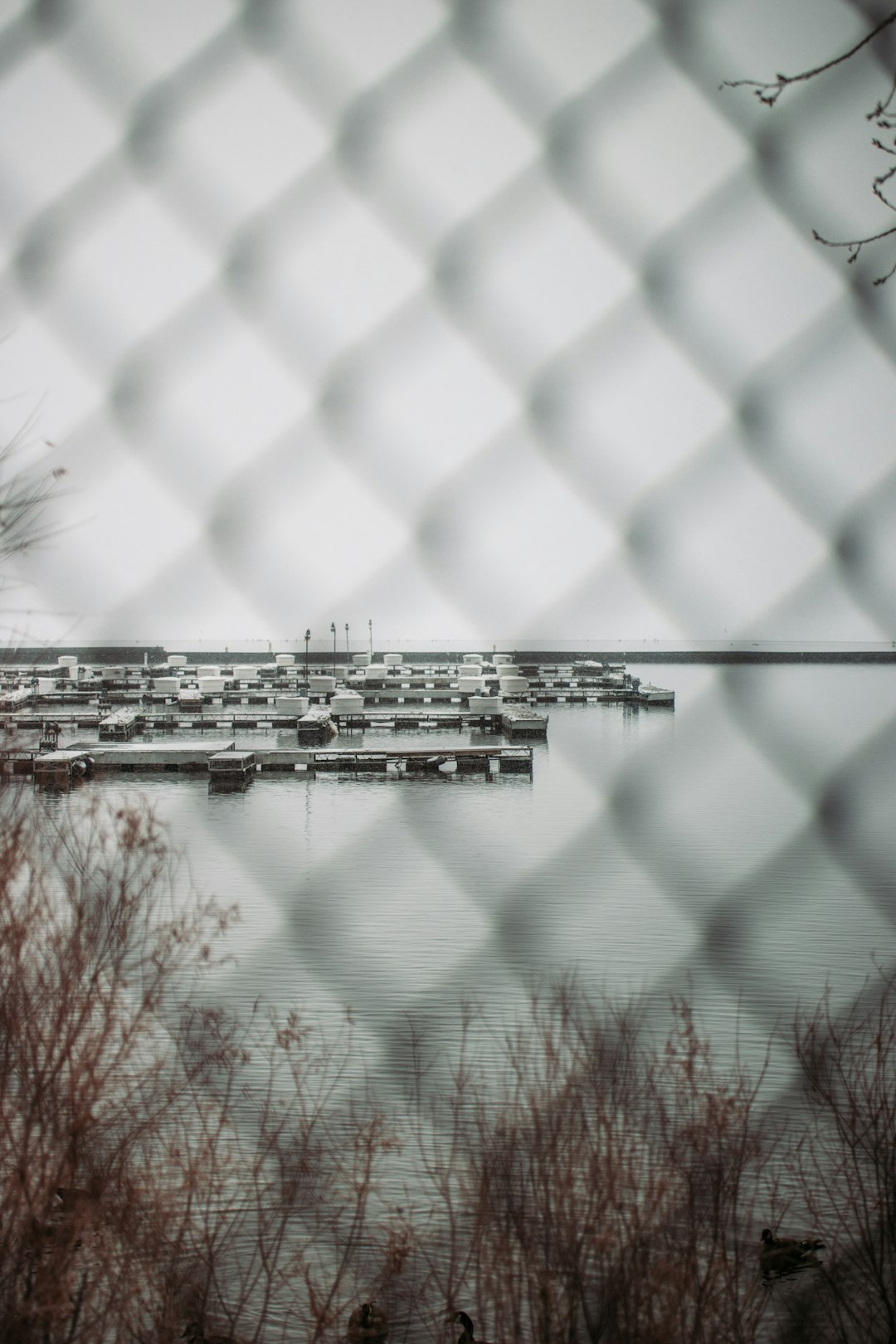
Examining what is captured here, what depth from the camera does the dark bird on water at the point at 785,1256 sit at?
2.90 meters

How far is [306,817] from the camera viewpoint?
12.0m

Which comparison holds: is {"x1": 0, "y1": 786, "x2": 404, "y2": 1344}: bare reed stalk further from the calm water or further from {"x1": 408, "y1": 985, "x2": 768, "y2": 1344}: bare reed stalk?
A: the calm water

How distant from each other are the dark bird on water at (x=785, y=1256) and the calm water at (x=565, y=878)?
655 mm

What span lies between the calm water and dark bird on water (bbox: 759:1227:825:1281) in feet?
2.15

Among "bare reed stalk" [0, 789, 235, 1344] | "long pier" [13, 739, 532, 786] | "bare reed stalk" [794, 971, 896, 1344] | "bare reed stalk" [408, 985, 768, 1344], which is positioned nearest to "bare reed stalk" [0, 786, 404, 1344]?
"bare reed stalk" [0, 789, 235, 1344]

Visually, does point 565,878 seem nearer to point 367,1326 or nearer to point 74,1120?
point 367,1326

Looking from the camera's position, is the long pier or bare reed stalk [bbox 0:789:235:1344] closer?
bare reed stalk [bbox 0:789:235:1344]

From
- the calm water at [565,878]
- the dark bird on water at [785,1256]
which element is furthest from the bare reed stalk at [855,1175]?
the calm water at [565,878]

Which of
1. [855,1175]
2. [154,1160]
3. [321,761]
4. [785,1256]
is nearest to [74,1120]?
[154,1160]

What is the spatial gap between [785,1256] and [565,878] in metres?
Result: 5.87

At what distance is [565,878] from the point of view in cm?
886

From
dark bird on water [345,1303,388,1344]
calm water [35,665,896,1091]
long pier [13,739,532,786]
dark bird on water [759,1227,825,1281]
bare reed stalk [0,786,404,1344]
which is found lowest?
dark bird on water [345,1303,388,1344]

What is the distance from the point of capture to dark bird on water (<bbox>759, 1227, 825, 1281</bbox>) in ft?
9.51

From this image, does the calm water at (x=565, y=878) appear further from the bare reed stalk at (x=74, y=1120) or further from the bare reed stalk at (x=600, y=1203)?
the bare reed stalk at (x=74, y=1120)
